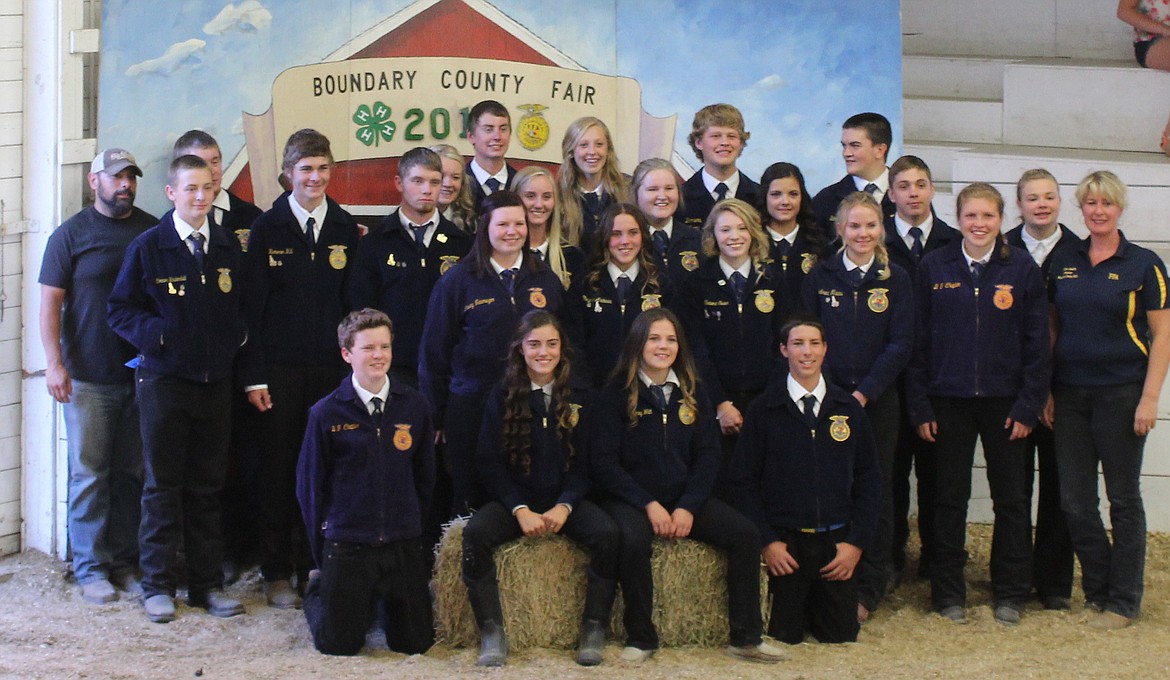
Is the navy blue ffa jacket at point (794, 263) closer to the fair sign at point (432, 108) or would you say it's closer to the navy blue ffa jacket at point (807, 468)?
the navy blue ffa jacket at point (807, 468)

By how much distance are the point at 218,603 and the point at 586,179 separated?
2.15 m

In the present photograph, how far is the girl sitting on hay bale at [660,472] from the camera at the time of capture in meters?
4.81

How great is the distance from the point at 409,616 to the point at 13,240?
2334 millimetres

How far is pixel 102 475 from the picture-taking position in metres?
5.46

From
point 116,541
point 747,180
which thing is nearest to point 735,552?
point 747,180

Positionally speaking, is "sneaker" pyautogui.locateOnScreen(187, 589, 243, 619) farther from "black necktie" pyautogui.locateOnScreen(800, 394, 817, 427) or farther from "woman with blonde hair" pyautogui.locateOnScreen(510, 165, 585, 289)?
"black necktie" pyautogui.locateOnScreen(800, 394, 817, 427)

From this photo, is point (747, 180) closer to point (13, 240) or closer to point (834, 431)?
point (834, 431)

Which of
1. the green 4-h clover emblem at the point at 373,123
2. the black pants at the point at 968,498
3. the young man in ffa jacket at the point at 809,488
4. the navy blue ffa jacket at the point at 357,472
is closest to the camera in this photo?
the navy blue ffa jacket at the point at 357,472

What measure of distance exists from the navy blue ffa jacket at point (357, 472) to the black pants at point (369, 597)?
0.05 metres

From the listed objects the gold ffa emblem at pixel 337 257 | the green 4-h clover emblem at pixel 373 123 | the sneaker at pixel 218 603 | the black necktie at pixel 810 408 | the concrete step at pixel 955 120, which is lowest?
the sneaker at pixel 218 603

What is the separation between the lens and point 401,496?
4.85 meters

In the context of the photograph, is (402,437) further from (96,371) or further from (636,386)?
(96,371)

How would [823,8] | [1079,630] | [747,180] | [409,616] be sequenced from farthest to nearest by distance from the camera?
[823,8], [747,180], [1079,630], [409,616]

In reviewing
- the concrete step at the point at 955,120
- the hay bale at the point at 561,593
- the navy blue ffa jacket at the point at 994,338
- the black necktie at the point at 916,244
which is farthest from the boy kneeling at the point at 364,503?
the concrete step at the point at 955,120
